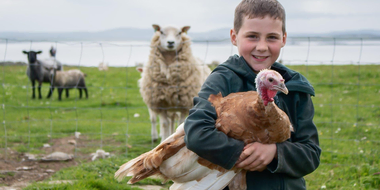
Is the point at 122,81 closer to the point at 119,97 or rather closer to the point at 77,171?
the point at 119,97


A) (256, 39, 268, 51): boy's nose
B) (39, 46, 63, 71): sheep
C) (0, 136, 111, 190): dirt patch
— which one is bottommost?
(0, 136, 111, 190): dirt patch

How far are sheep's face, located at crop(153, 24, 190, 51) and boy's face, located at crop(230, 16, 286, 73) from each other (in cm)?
432

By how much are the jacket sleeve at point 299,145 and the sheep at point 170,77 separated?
4.10 metres

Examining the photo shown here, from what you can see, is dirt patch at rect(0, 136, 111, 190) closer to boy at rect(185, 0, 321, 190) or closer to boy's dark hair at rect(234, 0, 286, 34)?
boy at rect(185, 0, 321, 190)

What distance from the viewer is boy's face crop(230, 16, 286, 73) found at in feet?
6.90

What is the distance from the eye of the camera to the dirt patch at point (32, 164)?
4383mm

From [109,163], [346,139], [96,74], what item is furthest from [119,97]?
[346,139]

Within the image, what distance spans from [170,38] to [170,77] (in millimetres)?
768

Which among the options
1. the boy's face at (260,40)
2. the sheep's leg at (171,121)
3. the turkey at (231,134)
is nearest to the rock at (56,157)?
the sheep's leg at (171,121)

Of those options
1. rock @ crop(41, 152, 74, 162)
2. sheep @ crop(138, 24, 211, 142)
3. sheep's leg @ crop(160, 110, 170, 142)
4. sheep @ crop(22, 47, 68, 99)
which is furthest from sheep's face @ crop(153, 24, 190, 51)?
sheep @ crop(22, 47, 68, 99)

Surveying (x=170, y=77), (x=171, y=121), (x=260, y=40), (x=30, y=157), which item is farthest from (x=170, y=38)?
(x=260, y=40)

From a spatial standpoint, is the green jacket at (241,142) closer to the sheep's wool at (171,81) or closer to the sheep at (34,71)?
the sheep's wool at (171,81)

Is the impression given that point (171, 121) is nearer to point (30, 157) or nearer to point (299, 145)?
point (30, 157)

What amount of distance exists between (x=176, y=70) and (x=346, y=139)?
10.5 ft
